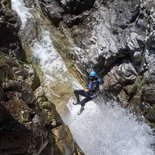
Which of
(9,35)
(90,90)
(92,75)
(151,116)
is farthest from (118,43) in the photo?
(9,35)

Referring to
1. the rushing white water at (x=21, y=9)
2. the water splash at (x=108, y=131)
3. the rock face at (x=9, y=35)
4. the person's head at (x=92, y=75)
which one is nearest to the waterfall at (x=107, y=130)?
the water splash at (x=108, y=131)

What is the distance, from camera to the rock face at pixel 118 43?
49.9ft

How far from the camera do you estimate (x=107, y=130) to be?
1552cm

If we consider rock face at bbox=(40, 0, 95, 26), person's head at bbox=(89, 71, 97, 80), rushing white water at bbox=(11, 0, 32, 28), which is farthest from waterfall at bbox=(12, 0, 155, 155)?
A: rushing white water at bbox=(11, 0, 32, 28)

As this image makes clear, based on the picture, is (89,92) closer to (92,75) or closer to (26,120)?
(92,75)

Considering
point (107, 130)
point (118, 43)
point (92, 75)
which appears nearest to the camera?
point (92, 75)

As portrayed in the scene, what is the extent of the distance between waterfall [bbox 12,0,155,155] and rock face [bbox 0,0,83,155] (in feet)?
10.6

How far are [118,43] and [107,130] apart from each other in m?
3.82

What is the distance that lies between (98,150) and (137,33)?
202 inches

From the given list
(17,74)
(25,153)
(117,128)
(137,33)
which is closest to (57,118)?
(17,74)

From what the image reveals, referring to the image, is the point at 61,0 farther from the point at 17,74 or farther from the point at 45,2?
the point at 17,74

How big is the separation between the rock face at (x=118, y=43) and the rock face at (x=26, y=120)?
502 cm

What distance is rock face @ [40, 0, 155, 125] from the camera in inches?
598

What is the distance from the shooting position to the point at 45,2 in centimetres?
1902
